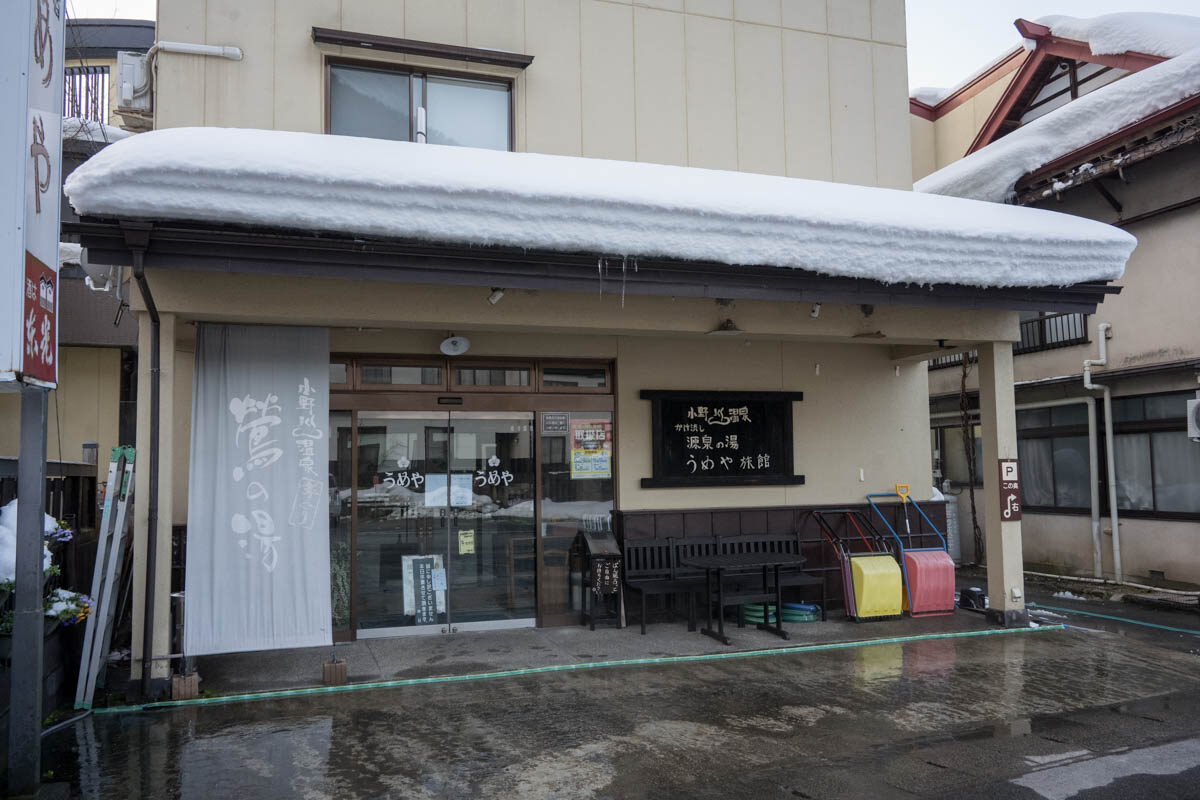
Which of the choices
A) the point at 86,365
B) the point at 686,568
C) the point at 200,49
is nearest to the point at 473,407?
the point at 686,568

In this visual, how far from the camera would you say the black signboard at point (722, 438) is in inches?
378

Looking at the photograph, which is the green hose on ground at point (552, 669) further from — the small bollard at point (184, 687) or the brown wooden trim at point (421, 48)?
the brown wooden trim at point (421, 48)

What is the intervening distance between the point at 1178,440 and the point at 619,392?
8399mm

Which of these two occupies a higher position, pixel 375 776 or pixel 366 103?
pixel 366 103

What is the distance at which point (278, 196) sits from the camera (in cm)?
610

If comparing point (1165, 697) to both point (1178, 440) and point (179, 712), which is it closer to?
point (1178, 440)

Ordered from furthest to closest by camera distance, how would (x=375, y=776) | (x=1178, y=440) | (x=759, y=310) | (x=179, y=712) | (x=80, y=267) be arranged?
(x=80, y=267)
(x=1178, y=440)
(x=759, y=310)
(x=179, y=712)
(x=375, y=776)

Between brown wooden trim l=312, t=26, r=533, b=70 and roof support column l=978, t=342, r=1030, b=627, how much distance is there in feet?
20.0

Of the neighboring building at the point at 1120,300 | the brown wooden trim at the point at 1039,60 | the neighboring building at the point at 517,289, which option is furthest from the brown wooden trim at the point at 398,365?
the brown wooden trim at the point at 1039,60

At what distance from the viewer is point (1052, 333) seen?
47.0ft

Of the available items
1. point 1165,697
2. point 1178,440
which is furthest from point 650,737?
point 1178,440

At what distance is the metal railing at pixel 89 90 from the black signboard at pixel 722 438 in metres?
12.1

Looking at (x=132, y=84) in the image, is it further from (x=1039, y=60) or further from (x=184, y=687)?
(x=1039, y=60)

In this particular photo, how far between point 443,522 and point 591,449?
180 centimetres
